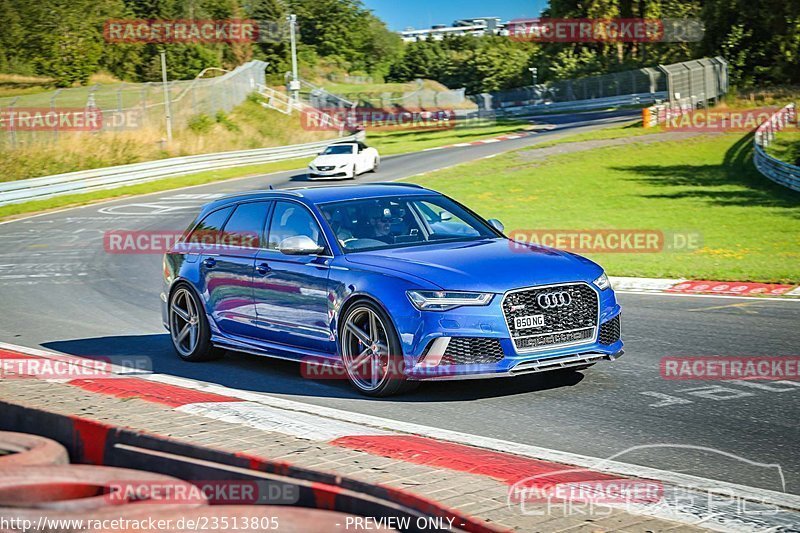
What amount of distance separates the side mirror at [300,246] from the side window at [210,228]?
169 cm

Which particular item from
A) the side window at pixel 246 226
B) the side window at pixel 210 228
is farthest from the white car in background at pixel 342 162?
the side window at pixel 246 226

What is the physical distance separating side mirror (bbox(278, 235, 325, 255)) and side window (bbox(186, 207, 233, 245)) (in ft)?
5.54

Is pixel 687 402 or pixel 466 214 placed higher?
pixel 466 214

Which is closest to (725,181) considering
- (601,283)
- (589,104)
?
(601,283)

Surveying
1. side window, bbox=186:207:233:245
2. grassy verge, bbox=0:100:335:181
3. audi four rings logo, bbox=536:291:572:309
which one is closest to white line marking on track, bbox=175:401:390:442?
audi four rings logo, bbox=536:291:572:309

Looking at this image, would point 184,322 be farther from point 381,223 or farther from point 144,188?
point 144,188

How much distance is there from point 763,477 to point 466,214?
183 inches

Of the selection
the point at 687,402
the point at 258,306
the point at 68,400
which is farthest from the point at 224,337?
the point at 687,402

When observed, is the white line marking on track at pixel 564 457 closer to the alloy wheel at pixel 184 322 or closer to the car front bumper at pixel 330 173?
the alloy wheel at pixel 184 322

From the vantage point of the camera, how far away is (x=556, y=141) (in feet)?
156

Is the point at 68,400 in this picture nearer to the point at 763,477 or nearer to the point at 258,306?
the point at 258,306

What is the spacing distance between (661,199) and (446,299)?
68.7 ft

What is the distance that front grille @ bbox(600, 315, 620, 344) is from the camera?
855 centimetres

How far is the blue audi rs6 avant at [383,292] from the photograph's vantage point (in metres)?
8.11
